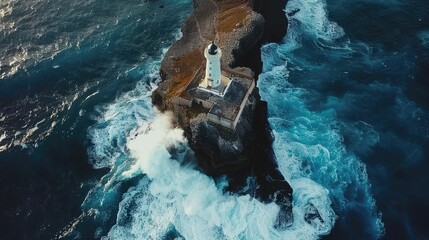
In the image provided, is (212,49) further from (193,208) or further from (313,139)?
(313,139)

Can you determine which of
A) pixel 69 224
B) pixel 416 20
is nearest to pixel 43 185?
pixel 69 224

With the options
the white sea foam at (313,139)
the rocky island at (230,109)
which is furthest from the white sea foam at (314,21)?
the rocky island at (230,109)

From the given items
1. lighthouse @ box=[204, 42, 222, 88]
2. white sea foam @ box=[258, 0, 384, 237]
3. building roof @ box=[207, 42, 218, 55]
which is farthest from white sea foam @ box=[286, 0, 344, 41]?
building roof @ box=[207, 42, 218, 55]

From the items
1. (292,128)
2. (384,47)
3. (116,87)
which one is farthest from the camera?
(384,47)

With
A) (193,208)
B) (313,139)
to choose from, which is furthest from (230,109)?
(313,139)

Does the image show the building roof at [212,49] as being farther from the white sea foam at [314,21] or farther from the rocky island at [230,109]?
the white sea foam at [314,21]

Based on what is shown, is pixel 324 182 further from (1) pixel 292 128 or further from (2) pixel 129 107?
(2) pixel 129 107

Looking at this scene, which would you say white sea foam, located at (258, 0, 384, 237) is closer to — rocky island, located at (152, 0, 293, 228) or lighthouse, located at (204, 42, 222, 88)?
rocky island, located at (152, 0, 293, 228)
